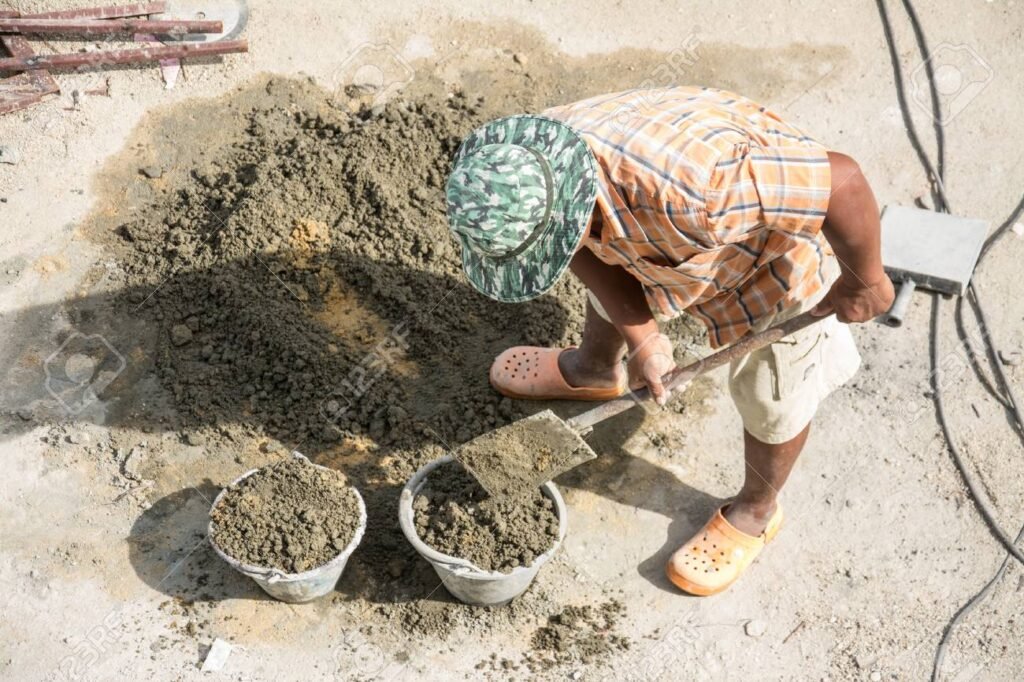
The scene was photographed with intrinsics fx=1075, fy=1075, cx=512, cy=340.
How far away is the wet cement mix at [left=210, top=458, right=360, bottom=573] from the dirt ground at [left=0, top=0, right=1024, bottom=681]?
1.02ft

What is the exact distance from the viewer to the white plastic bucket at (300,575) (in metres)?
3.59

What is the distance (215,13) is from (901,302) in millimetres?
3748

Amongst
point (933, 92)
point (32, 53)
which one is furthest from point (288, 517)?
point (933, 92)

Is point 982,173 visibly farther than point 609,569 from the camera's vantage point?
Answer: Yes

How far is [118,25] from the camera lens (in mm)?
5465

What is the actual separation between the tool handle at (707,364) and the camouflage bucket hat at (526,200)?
2.64 feet

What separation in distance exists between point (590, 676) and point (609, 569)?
0.44 m

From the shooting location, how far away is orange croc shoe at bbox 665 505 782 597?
12.7 ft

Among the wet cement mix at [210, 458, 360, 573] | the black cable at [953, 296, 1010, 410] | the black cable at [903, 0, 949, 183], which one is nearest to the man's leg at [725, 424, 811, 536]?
the black cable at [953, 296, 1010, 410]

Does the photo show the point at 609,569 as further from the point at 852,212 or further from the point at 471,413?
the point at 852,212

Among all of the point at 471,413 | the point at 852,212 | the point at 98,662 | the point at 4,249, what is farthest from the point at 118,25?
the point at 852,212

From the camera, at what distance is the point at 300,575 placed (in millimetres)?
3582
